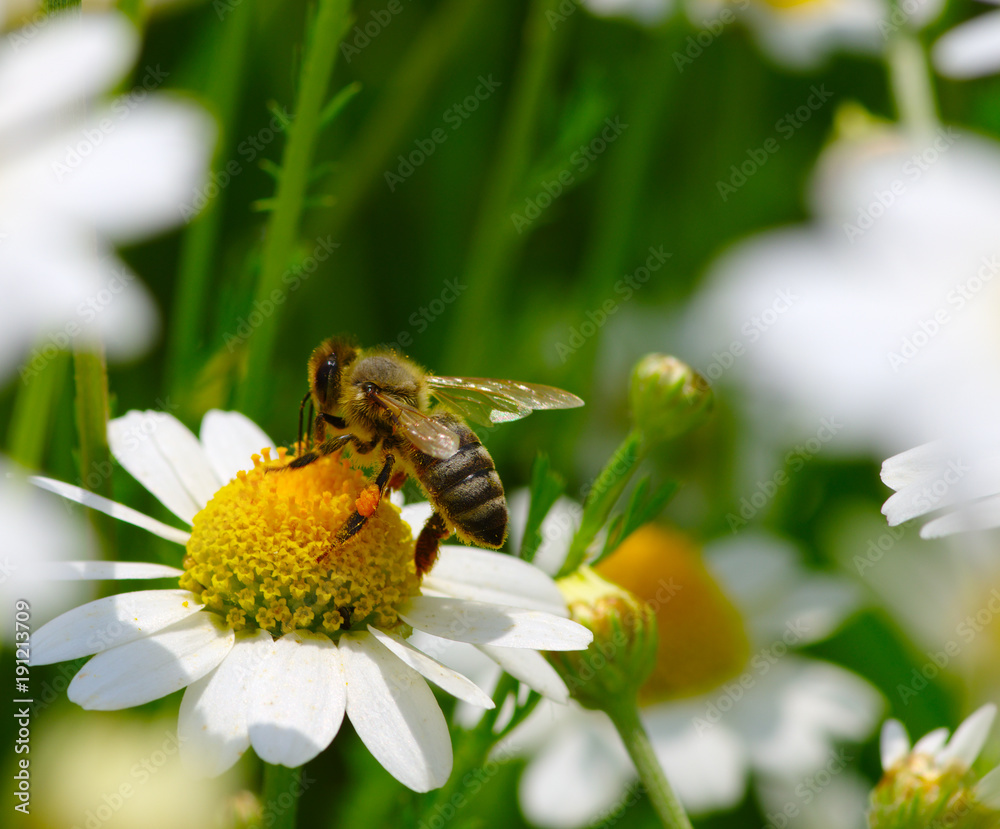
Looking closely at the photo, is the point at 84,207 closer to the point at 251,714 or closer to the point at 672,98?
the point at 251,714

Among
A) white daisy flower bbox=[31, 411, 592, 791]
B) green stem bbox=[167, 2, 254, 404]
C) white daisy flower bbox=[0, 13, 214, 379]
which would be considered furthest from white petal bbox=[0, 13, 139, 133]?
white daisy flower bbox=[31, 411, 592, 791]

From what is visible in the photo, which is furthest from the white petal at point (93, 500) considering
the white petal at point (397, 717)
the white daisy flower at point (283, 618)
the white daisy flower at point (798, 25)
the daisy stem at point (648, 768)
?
the white daisy flower at point (798, 25)

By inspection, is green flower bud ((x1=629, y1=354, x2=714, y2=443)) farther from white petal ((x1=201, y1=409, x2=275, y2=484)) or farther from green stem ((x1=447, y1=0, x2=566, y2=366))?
green stem ((x1=447, y1=0, x2=566, y2=366))

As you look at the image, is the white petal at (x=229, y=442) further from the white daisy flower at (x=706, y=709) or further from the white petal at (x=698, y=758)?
the white petal at (x=698, y=758)

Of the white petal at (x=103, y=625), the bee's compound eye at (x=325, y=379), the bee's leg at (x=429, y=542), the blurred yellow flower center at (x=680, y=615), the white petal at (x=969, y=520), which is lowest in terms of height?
the blurred yellow flower center at (x=680, y=615)

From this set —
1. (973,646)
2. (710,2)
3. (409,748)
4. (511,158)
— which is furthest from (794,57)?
(409,748)

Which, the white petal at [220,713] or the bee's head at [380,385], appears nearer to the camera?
the white petal at [220,713]
